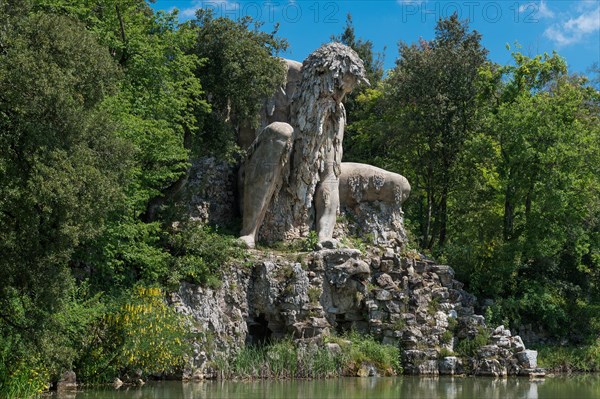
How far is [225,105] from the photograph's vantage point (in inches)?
974

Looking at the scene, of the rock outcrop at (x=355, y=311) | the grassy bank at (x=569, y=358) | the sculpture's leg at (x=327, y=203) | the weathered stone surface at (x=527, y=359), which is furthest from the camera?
the grassy bank at (x=569, y=358)

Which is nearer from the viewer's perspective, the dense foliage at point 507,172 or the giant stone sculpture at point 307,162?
the giant stone sculpture at point 307,162

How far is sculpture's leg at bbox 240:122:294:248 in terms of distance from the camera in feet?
76.2

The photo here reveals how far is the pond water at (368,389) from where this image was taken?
52.5ft

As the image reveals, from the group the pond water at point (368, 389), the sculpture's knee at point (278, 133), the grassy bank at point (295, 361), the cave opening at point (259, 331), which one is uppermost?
the sculpture's knee at point (278, 133)

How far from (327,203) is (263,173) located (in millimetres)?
1990

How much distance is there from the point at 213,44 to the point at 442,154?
10.7 m

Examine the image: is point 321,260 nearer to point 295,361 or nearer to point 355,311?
point 355,311

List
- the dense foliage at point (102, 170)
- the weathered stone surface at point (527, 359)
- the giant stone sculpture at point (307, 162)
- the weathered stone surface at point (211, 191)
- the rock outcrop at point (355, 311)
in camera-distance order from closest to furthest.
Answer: the dense foliage at point (102, 170), the rock outcrop at point (355, 311), the weathered stone surface at point (527, 359), the giant stone sculpture at point (307, 162), the weathered stone surface at point (211, 191)

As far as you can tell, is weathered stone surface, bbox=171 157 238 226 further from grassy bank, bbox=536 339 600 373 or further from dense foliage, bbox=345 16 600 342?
grassy bank, bbox=536 339 600 373

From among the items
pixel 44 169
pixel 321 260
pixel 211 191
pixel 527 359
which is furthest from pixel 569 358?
pixel 44 169

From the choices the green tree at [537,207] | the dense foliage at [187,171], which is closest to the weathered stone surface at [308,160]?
the dense foliage at [187,171]

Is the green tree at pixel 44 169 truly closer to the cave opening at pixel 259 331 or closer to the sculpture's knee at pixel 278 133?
the cave opening at pixel 259 331

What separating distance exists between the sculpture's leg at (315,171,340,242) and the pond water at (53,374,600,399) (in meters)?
4.55
